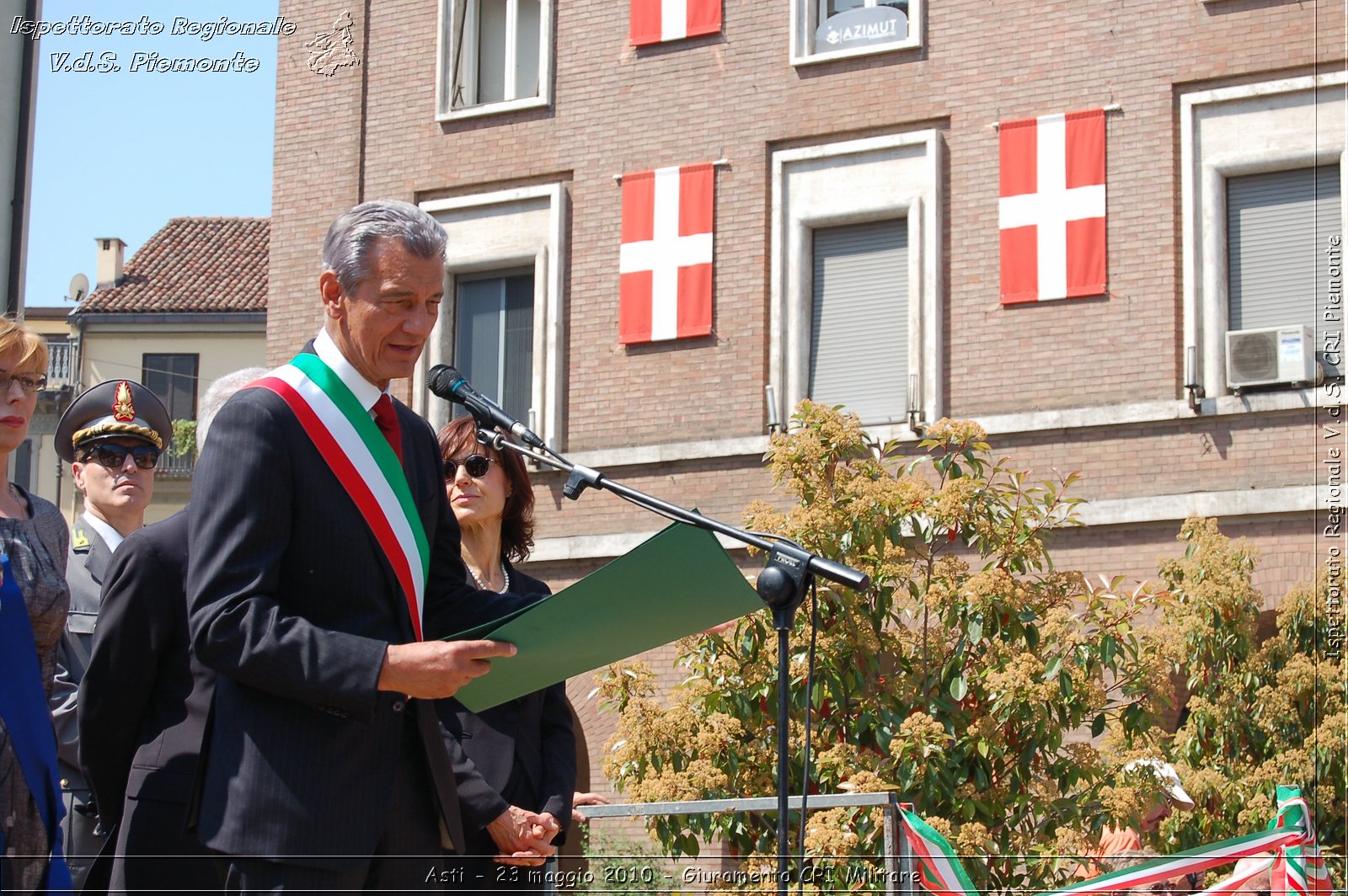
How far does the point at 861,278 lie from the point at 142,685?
13447 mm

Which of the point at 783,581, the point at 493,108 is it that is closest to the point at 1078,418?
the point at 493,108

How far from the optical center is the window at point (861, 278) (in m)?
16.7

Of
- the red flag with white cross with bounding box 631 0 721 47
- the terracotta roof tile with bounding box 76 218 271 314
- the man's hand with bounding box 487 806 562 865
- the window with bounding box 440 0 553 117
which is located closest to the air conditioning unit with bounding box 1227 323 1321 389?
the red flag with white cross with bounding box 631 0 721 47

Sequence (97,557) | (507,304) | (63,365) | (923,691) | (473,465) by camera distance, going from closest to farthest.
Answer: (97,557) < (473,465) < (923,691) < (507,304) < (63,365)

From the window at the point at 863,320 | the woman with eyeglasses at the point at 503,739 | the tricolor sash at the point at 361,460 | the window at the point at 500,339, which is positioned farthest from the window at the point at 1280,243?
the tricolor sash at the point at 361,460

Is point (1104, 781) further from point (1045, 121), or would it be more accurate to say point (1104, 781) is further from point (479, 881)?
point (1045, 121)

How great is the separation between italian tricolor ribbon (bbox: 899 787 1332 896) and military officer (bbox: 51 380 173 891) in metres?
3.79

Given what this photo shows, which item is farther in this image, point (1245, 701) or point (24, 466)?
point (24, 466)

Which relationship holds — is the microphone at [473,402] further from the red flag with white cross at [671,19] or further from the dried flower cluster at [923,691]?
the red flag with white cross at [671,19]

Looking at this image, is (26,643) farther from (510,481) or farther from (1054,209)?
(1054,209)

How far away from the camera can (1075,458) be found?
628 inches

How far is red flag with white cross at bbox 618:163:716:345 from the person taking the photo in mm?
17812

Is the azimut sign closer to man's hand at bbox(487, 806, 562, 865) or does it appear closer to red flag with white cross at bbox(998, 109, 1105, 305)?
red flag with white cross at bbox(998, 109, 1105, 305)

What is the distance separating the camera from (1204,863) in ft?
25.1
